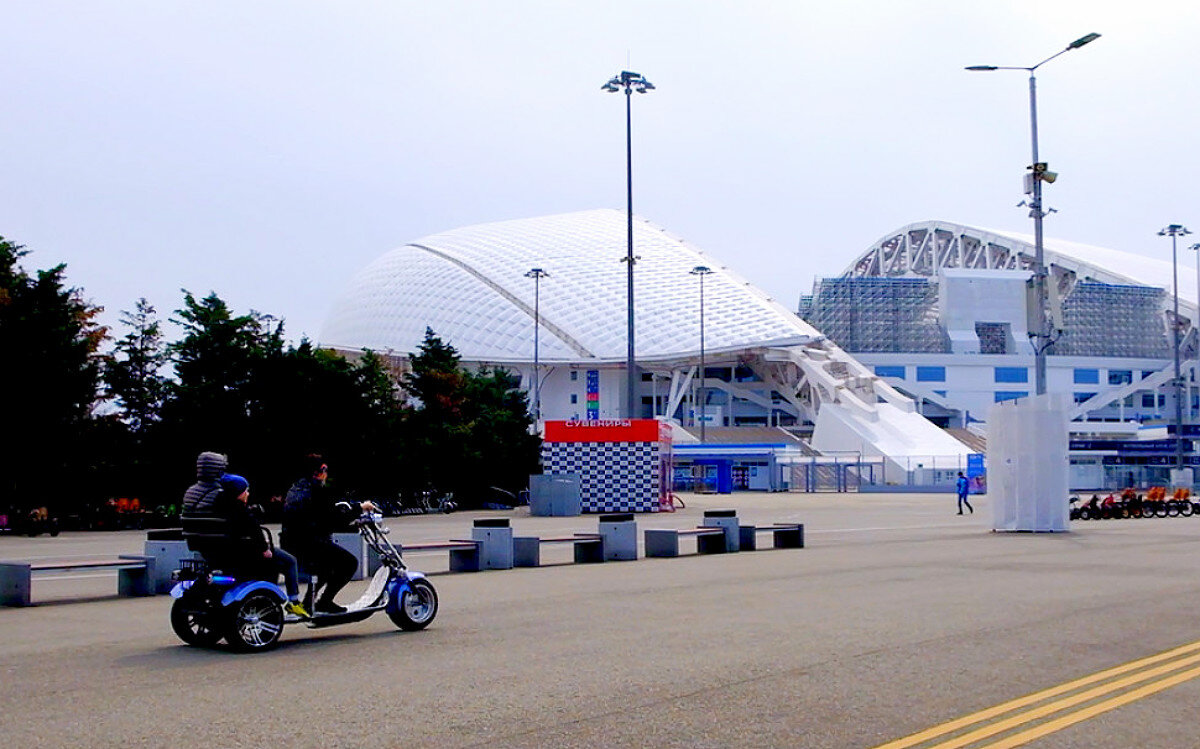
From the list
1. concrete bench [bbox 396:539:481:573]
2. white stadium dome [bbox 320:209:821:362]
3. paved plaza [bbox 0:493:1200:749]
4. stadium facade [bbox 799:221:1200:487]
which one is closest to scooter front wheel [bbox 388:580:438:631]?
paved plaza [bbox 0:493:1200:749]

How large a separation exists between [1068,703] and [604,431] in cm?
3511

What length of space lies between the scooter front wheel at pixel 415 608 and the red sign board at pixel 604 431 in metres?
31.3

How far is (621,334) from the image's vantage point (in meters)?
92.6

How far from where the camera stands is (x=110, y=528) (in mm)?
32312

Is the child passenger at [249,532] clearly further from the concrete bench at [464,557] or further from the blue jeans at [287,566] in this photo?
the concrete bench at [464,557]

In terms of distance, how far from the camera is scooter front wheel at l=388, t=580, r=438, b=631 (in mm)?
10969

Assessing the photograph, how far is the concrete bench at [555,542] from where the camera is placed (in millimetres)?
18938

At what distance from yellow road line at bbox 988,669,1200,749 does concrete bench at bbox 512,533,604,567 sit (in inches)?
418

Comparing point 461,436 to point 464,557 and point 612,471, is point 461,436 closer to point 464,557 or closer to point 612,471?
point 612,471

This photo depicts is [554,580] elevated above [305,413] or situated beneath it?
situated beneath

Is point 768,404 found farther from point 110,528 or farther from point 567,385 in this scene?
point 110,528

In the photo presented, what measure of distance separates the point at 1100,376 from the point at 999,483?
8630 centimetres

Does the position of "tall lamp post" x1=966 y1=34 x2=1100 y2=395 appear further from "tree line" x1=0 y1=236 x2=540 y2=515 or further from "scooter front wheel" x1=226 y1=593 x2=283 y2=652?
"scooter front wheel" x1=226 y1=593 x2=283 y2=652

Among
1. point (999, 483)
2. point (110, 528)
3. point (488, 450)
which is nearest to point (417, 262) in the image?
point (488, 450)
